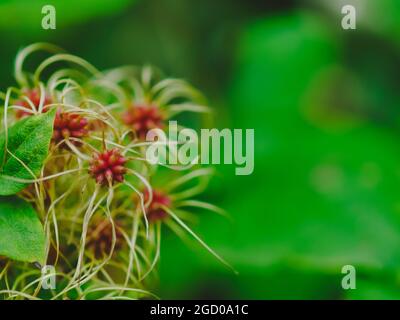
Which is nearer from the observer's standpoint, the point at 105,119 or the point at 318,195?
the point at 105,119

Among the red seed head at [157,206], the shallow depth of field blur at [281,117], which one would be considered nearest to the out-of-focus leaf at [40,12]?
the shallow depth of field blur at [281,117]

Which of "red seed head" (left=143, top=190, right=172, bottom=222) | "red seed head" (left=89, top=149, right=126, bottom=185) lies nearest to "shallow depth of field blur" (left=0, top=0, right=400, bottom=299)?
"red seed head" (left=143, top=190, right=172, bottom=222)

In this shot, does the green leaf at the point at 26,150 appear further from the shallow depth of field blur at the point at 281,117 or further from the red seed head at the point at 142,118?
the shallow depth of field blur at the point at 281,117

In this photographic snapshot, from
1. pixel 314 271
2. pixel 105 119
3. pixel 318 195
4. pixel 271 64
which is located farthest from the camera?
pixel 271 64

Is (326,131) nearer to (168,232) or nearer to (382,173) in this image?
(382,173)

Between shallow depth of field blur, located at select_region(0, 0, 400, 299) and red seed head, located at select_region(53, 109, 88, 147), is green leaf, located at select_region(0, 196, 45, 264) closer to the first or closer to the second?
red seed head, located at select_region(53, 109, 88, 147)

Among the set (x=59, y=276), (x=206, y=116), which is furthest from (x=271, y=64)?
(x=59, y=276)
